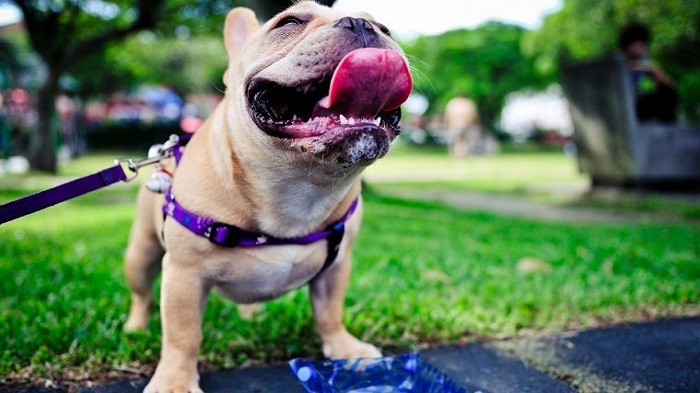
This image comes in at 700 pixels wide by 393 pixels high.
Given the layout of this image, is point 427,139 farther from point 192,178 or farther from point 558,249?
point 192,178

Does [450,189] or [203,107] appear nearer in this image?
[450,189]

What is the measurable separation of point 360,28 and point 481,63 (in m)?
38.0

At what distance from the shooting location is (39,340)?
7.13ft

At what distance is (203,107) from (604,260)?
41622mm

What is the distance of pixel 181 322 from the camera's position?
1898 mm

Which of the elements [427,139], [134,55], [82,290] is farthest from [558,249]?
[427,139]

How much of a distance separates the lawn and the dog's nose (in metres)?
1.19

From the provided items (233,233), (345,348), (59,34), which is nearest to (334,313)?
(345,348)

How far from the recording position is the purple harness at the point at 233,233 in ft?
Answer: 6.18

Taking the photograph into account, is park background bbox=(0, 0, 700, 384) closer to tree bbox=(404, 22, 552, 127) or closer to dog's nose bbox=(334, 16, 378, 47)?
dog's nose bbox=(334, 16, 378, 47)

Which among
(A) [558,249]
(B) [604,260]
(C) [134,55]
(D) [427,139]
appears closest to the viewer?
(B) [604,260]

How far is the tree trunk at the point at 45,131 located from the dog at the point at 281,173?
1160 cm

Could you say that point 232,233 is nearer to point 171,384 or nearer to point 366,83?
point 171,384

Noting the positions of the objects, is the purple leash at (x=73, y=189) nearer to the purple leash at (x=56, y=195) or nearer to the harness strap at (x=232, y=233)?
the purple leash at (x=56, y=195)
